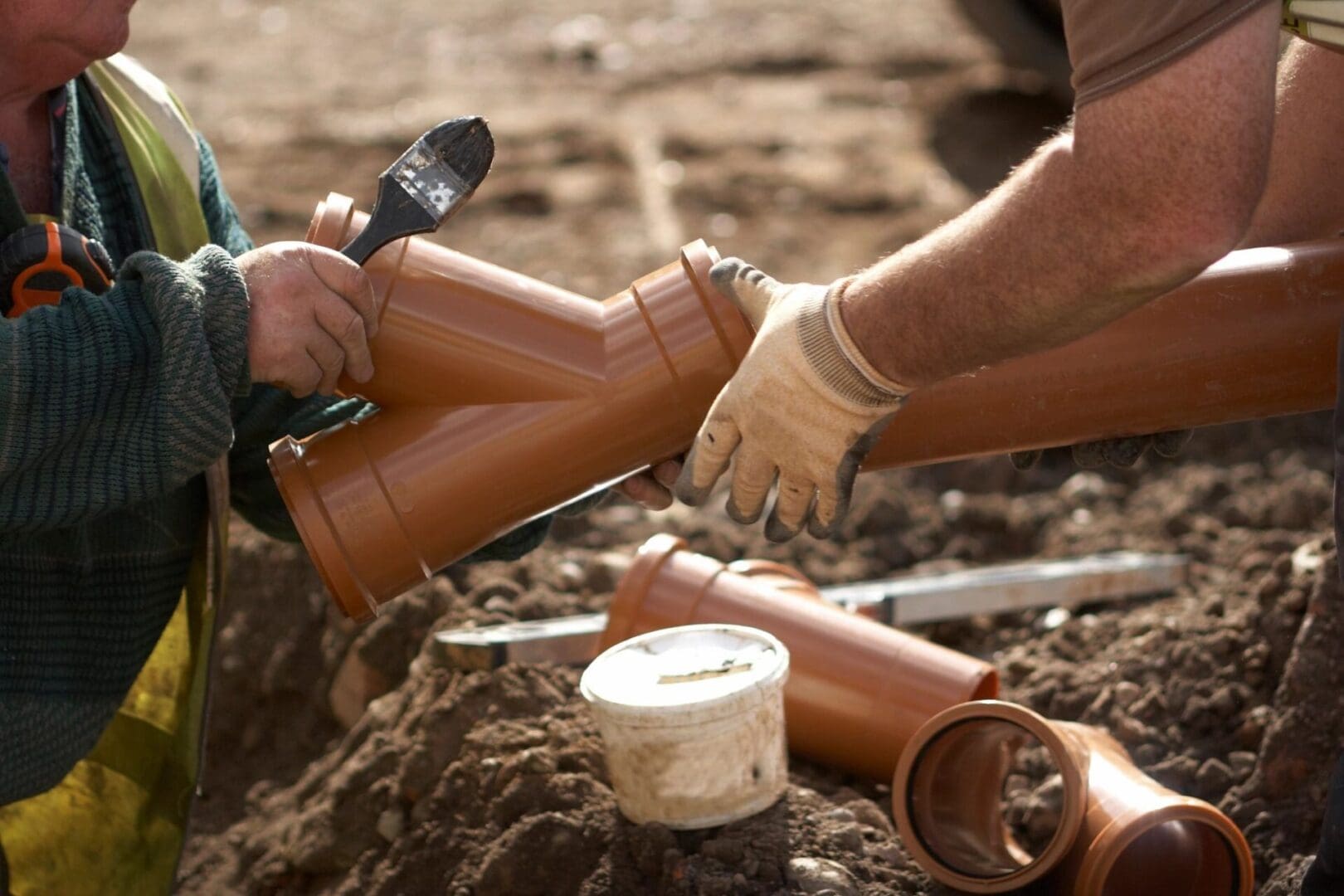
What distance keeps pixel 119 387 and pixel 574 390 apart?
2.01ft

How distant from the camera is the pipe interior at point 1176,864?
2.24 metres

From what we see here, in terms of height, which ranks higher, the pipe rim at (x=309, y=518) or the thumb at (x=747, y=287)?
the thumb at (x=747, y=287)

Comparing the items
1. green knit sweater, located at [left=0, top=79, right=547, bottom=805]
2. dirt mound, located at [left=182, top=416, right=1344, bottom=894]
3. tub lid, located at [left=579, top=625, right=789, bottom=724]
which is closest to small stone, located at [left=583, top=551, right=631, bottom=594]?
dirt mound, located at [left=182, top=416, right=1344, bottom=894]

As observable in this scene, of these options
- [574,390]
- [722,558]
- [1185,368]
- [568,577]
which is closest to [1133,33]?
[1185,368]

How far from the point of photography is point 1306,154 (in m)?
2.27

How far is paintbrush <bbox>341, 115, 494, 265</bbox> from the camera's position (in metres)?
2.12

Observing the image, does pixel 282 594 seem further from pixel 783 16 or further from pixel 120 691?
pixel 783 16

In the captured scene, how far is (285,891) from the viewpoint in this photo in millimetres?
2840

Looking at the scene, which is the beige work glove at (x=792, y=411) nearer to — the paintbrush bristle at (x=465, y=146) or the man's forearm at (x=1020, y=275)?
the man's forearm at (x=1020, y=275)

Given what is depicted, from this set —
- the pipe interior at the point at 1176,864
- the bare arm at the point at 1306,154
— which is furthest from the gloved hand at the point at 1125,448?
the pipe interior at the point at 1176,864

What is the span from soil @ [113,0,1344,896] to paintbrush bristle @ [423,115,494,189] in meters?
1.02

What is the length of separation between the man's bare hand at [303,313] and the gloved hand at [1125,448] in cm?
101

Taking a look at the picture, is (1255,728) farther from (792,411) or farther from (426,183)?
(426,183)

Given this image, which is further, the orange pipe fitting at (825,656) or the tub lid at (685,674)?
the orange pipe fitting at (825,656)
